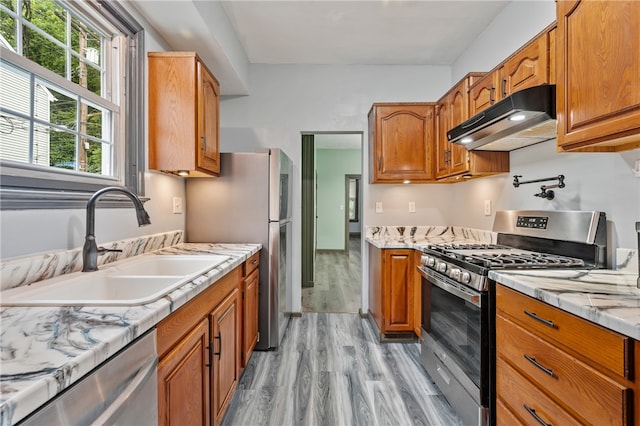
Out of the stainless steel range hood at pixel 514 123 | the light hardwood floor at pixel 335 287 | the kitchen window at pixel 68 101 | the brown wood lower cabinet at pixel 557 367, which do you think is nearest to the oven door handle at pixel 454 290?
the brown wood lower cabinet at pixel 557 367

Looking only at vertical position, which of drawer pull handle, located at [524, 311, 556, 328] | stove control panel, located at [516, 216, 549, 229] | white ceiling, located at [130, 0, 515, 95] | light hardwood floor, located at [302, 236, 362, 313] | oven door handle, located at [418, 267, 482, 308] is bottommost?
light hardwood floor, located at [302, 236, 362, 313]

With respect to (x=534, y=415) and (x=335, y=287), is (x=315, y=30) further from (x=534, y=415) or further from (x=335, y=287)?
(x=335, y=287)

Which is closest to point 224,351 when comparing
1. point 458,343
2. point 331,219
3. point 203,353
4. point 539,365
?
point 203,353

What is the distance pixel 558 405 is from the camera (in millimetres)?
1081

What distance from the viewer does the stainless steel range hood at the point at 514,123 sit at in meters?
1.48

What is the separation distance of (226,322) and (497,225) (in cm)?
209

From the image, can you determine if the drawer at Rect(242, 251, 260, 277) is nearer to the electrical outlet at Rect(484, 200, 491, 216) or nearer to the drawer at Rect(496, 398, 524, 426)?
the drawer at Rect(496, 398, 524, 426)

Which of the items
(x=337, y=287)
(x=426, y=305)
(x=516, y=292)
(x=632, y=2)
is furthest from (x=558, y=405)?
(x=337, y=287)

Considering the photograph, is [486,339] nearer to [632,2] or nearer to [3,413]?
[632,2]

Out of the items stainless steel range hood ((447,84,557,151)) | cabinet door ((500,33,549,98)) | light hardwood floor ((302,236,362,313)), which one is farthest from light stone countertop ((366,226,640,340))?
light hardwood floor ((302,236,362,313))

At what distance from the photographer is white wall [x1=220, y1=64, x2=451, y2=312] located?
11.1ft

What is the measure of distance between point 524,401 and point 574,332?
17.6 inches

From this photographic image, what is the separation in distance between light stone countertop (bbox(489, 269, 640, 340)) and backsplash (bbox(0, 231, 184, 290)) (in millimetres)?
1878

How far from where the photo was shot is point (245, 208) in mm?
2525
